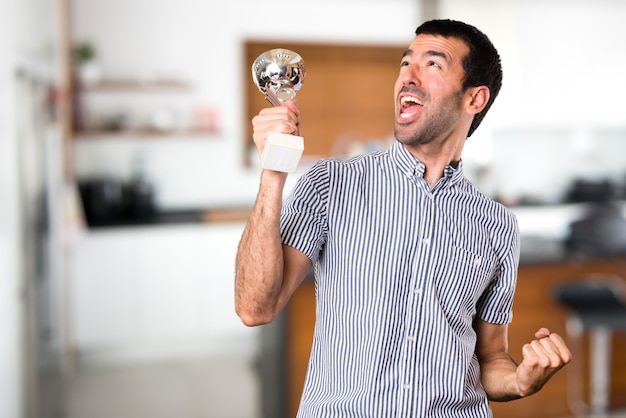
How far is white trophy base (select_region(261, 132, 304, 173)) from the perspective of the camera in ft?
3.64

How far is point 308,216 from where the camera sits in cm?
130

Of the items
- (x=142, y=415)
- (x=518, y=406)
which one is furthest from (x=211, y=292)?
(x=518, y=406)

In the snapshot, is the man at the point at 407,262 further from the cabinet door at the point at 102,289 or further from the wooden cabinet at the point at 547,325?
the cabinet door at the point at 102,289

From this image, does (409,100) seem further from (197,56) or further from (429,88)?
(197,56)

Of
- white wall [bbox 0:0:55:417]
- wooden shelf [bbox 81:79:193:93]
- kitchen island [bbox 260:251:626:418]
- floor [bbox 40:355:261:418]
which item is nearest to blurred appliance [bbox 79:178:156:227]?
wooden shelf [bbox 81:79:193:93]

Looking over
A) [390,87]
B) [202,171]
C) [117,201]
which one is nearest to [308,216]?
[117,201]

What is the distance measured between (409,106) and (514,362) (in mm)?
563

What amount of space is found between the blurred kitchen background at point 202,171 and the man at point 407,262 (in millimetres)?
1894

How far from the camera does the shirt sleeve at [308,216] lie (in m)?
1.28

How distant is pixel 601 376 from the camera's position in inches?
146

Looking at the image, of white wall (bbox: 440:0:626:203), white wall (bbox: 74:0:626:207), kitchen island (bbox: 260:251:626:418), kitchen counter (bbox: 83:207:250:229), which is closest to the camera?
kitchen island (bbox: 260:251:626:418)

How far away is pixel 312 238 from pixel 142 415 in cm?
304

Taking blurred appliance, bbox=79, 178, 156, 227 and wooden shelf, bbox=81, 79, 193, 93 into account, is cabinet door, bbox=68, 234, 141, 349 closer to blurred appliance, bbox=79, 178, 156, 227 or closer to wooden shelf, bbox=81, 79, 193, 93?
blurred appliance, bbox=79, 178, 156, 227

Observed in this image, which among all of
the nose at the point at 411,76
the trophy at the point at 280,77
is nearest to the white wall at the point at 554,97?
the nose at the point at 411,76
